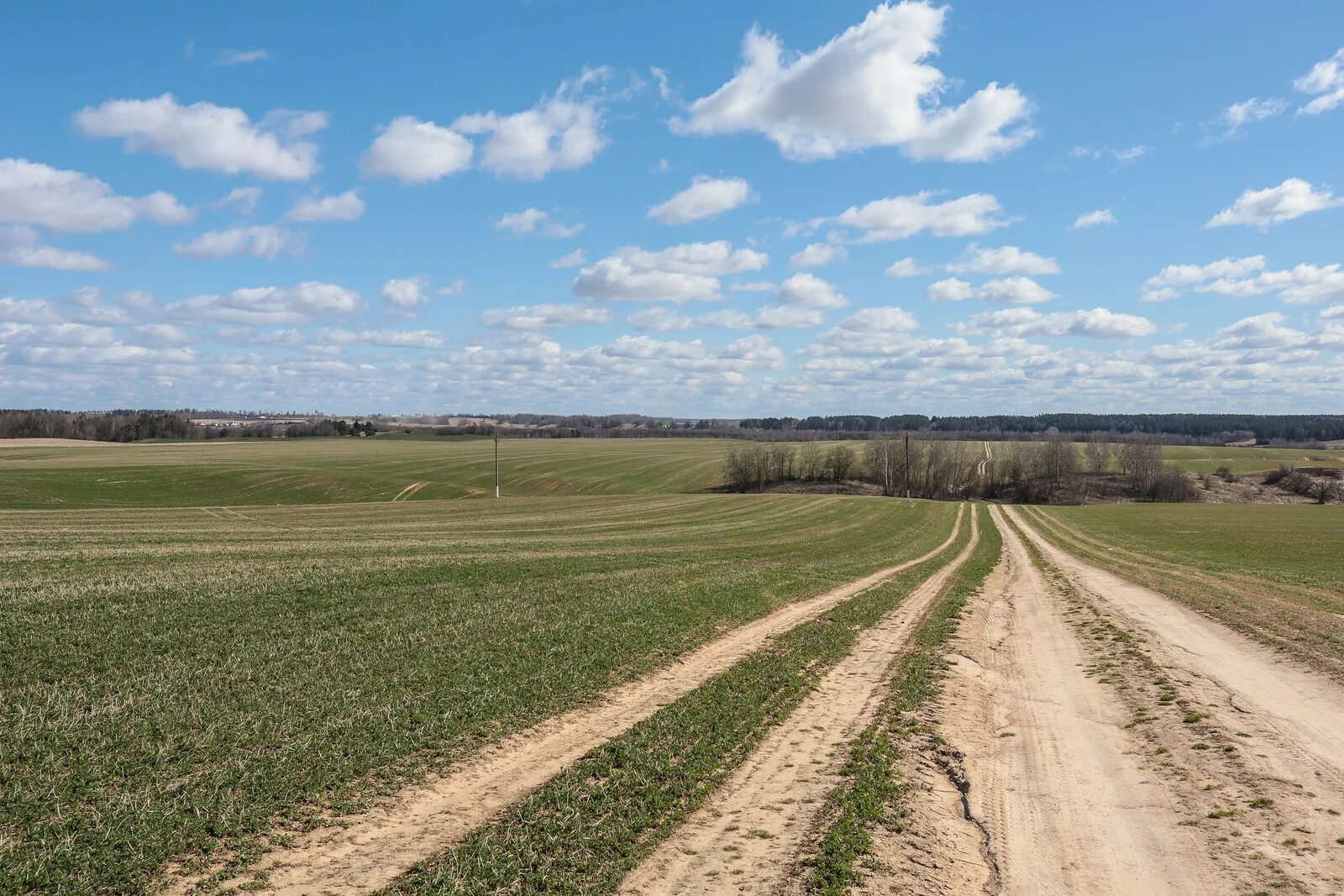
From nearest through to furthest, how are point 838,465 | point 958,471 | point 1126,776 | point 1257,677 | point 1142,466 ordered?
1. point 1126,776
2. point 1257,677
3. point 1142,466
4. point 838,465
5. point 958,471

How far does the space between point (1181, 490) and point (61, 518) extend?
5173 inches

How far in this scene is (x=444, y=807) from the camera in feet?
28.5

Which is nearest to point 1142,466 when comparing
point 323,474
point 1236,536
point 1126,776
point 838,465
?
point 838,465

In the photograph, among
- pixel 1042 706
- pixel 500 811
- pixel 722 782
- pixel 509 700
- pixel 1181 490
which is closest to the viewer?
pixel 500 811

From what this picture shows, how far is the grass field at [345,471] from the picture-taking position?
239 ft

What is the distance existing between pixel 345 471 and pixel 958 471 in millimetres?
94343

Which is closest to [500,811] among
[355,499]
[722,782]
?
[722,782]

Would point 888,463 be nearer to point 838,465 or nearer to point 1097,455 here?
point 838,465

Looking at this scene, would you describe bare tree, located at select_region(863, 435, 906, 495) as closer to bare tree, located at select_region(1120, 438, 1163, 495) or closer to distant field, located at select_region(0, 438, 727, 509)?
distant field, located at select_region(0, 438, 727, 509)

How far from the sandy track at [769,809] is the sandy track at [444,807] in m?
2.13

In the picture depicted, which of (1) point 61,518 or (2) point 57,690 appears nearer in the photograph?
(2) point 57,690

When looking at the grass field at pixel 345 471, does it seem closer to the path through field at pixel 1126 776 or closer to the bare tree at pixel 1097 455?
the bare tree at pixel 1097 455

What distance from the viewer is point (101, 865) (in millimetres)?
7031

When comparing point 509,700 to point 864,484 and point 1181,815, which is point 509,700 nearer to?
point 1181,815
